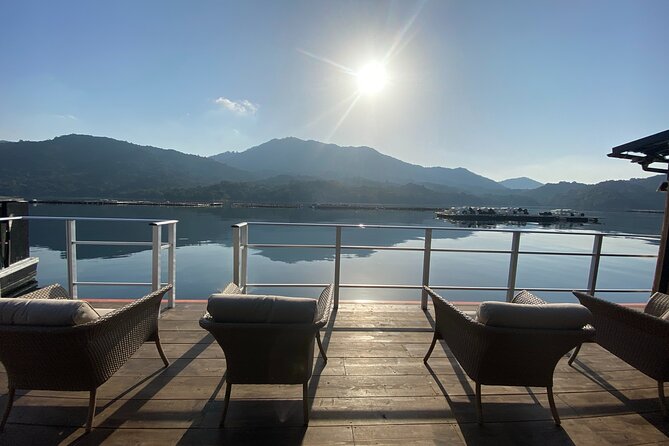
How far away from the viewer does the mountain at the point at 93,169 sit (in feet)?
183

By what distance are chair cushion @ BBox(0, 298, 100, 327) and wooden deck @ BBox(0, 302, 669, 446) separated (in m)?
0.54

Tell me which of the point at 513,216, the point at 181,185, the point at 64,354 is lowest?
the point at 513,216

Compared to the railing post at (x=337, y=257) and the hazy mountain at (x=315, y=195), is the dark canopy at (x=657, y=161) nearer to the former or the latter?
the railing post at (x=337, y=257)

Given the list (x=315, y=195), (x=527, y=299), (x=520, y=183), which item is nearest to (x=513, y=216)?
(x=315, y=195)

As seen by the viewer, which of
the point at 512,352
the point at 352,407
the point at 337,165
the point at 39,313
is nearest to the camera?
the point at 39,313

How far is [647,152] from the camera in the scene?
3068 mm

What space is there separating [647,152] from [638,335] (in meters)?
2.40

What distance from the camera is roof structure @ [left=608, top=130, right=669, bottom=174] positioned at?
2789 millimetres

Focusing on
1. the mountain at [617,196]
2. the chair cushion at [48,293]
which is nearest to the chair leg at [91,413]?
the chair cushion at [48,293]

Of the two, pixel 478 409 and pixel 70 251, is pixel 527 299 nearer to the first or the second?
pixel 478 409

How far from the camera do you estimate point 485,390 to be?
1.84 meters

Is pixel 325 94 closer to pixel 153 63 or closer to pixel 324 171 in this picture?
pixel 153 63

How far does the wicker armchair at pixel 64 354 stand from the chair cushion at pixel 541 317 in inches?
70.7

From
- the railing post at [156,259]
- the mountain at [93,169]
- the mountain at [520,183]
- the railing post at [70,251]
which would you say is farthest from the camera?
the mountain at [520,183]
